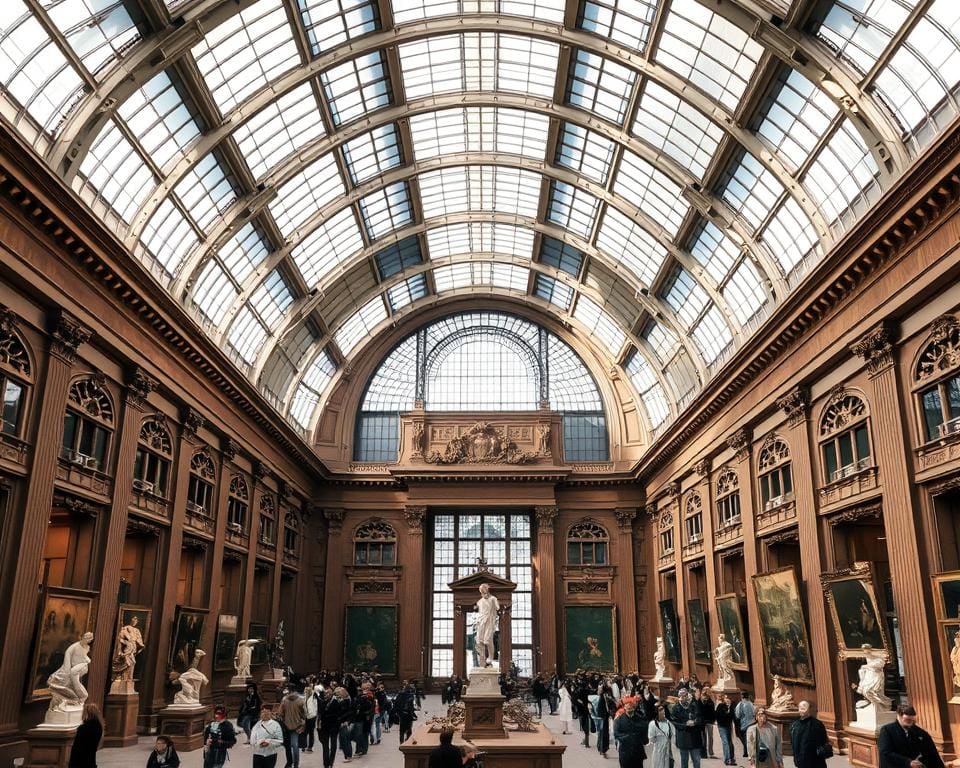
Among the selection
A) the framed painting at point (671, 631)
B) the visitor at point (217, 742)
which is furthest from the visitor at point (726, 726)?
the framed painting at point (671, 631)

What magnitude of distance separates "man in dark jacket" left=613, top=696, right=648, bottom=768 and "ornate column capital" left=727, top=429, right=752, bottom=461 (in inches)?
635

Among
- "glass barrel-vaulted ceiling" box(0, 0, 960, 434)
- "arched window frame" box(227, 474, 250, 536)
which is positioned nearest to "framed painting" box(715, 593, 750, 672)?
"glass barrel-vaulted ceiling" box(0, 0, 960, 434)

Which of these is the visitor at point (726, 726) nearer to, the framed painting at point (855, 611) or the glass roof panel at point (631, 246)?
the framed painting at point (855, 611)

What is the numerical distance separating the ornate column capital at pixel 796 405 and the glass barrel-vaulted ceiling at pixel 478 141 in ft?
12.6

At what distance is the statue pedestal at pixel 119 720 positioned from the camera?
1952 cm

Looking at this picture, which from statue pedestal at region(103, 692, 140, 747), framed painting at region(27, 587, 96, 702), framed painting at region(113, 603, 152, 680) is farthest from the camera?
framed painting at region(113, 603, 152, 680)

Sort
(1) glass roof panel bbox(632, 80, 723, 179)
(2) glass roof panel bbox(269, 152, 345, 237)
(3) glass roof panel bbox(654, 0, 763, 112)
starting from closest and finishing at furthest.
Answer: (3) glass roof panel bbox(654, 0, 763, 112) → (1) glass roof panel bbox(632, 80, 723, 179) → (2) glass roof panel bbox(269, 152, 345, 237)

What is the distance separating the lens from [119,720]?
19.6 metres

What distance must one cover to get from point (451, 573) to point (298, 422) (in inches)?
431

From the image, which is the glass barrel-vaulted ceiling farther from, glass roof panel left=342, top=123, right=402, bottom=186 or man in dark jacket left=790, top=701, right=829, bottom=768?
man in dark jacket left=790, top=701, right=829, bottom=768

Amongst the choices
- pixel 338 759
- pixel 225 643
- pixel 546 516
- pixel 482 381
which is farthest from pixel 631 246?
pixel 338 759

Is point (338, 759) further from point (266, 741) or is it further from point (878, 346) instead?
point (878, 346)

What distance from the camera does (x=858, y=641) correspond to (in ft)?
60.9

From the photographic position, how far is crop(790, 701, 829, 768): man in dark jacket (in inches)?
436
